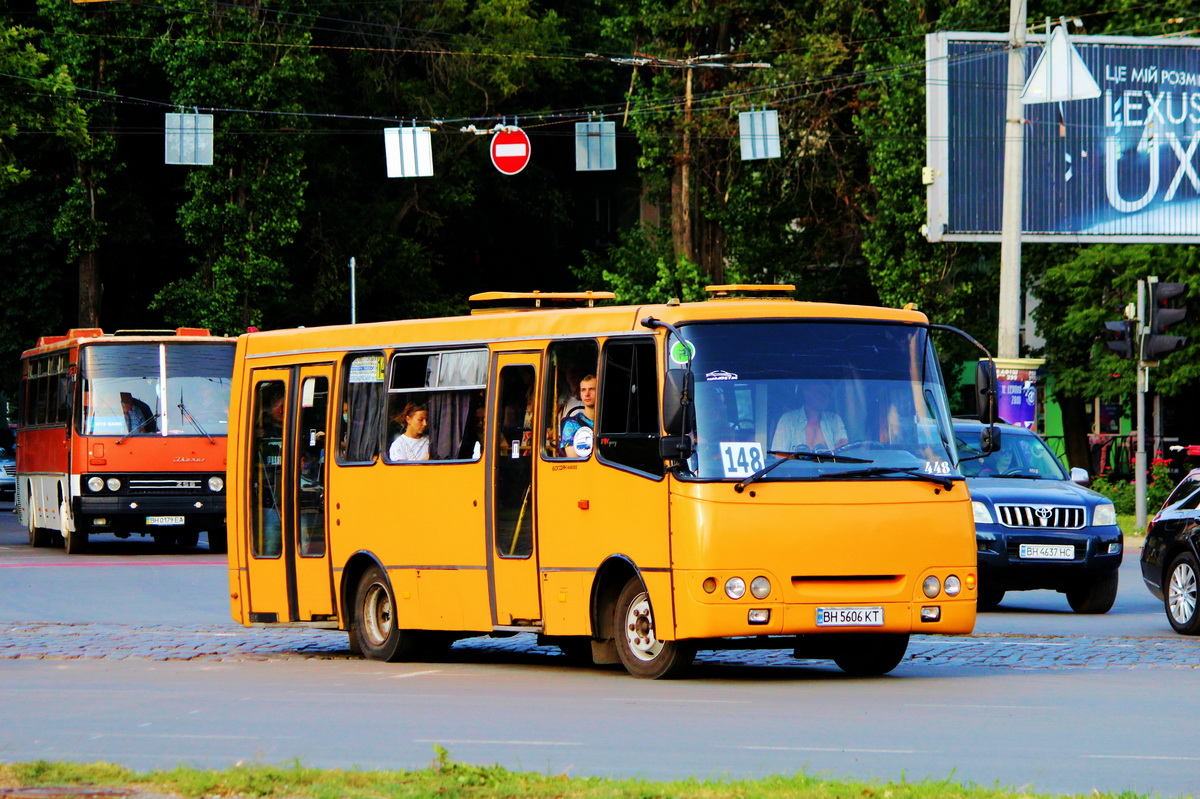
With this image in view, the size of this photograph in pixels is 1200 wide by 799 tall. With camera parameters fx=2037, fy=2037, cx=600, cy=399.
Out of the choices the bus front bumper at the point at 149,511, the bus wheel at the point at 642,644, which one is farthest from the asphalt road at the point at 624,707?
the bus front bumper at the point at 149,511

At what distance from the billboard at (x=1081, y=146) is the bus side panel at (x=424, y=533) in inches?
750

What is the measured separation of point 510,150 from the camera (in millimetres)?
42844

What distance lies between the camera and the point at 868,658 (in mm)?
13828

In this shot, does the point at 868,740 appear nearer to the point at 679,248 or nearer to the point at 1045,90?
the point at 1045,90

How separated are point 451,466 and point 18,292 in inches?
1551

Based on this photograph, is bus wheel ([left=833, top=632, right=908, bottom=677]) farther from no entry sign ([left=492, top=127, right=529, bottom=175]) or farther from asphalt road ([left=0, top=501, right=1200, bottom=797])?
no entry sign ([left=492, top=127, right=529, bottom=175])

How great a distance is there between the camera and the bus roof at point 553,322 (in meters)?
13.2

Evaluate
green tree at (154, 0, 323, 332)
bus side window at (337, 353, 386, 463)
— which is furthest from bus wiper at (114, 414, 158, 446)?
green tree at (154, 0, 323, 332)

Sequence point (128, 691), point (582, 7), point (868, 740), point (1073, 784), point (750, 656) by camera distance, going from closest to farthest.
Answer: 1. point (1073, 784)
2. point (868, 740)
3. point (128, 691)
4. point (750, 656)
5. point (582, 7)

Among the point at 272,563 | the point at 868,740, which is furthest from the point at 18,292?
the point at 868,740

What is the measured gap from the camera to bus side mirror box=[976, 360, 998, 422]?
13.3 m

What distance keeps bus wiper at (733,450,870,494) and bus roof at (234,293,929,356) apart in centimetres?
94

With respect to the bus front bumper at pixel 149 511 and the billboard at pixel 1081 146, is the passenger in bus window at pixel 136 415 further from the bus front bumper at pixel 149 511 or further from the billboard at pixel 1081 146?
the billboard at pixel 1081 146

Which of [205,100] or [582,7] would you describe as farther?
[582,7]
